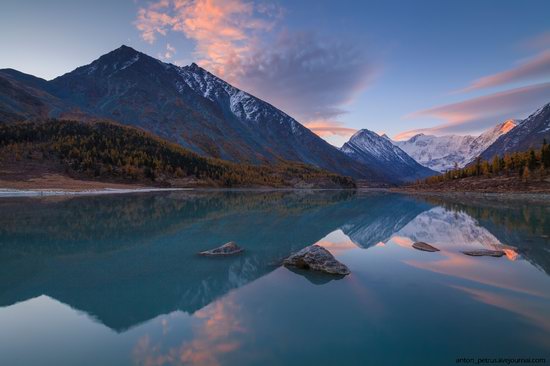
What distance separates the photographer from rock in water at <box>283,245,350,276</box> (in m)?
19.8

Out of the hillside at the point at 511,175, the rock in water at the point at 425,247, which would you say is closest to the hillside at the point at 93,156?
the hillside at the point at 511,175

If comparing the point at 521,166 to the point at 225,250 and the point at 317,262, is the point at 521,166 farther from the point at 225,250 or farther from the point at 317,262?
the point at 225,250

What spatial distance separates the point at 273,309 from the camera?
46.2 ft

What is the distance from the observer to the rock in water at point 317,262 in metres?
19.8

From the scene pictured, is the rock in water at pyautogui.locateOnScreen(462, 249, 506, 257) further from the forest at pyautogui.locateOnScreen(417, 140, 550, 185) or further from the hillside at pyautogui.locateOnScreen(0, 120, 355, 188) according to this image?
the hillside at pyautogui.locateOnScreen(0, 120, 355, 188)

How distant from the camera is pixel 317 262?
66.7 ft

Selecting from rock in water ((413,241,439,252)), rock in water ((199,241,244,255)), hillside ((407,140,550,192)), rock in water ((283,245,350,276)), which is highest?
hillside ((407,140,550,192))

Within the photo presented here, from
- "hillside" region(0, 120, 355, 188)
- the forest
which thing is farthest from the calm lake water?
"hillside" region(0, 120, 355, 188)

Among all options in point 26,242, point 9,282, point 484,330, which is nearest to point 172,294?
point 9,282

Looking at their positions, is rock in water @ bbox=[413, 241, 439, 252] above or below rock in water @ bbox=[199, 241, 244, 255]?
below

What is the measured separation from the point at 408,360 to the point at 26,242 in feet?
99.1

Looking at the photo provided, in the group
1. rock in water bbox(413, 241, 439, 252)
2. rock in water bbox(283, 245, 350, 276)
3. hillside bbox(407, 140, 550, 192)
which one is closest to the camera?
rock in water bbox(283, 245, 350, 276)

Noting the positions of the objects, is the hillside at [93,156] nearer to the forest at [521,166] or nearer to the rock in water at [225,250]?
the rock in water at [225,250]

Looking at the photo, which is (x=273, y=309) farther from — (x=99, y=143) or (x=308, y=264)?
(x=99, y=143)
